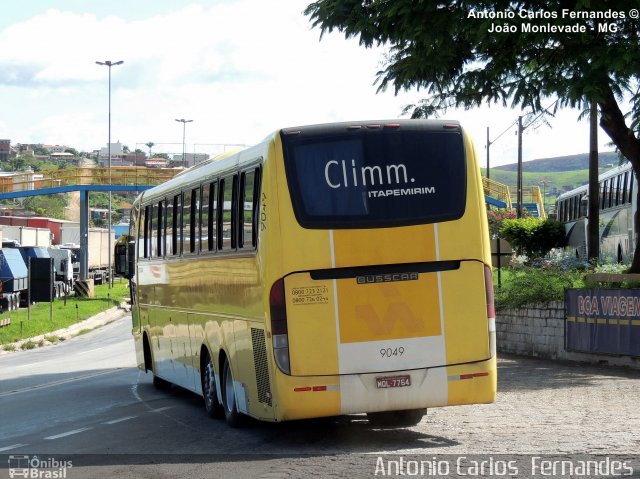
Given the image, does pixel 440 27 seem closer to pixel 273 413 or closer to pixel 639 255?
pixel 639 255

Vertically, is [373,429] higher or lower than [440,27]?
lower

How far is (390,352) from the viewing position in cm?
1175

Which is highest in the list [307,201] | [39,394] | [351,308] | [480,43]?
[480,43]

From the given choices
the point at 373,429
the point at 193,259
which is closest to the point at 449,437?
the point at 373,429

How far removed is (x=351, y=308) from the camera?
462 inches

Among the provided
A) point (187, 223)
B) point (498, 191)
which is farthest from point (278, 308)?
point (498, 191)

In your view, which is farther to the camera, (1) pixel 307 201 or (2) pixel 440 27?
(2) pixel 440 27

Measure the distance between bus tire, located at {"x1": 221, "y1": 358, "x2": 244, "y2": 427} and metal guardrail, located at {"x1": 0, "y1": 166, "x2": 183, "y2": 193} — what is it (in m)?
52.8

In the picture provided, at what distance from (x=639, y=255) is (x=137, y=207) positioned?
11.2 meters

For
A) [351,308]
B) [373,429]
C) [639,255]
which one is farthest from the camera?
[639,255]

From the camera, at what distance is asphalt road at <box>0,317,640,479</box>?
10.9 meters

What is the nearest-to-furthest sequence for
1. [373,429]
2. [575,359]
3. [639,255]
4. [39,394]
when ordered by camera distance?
[373,429] → [39,394] → [575,359] → [639,255]

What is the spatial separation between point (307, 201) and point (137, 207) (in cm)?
983

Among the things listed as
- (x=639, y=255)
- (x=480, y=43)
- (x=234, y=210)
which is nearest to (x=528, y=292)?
(x=639, y=255)
